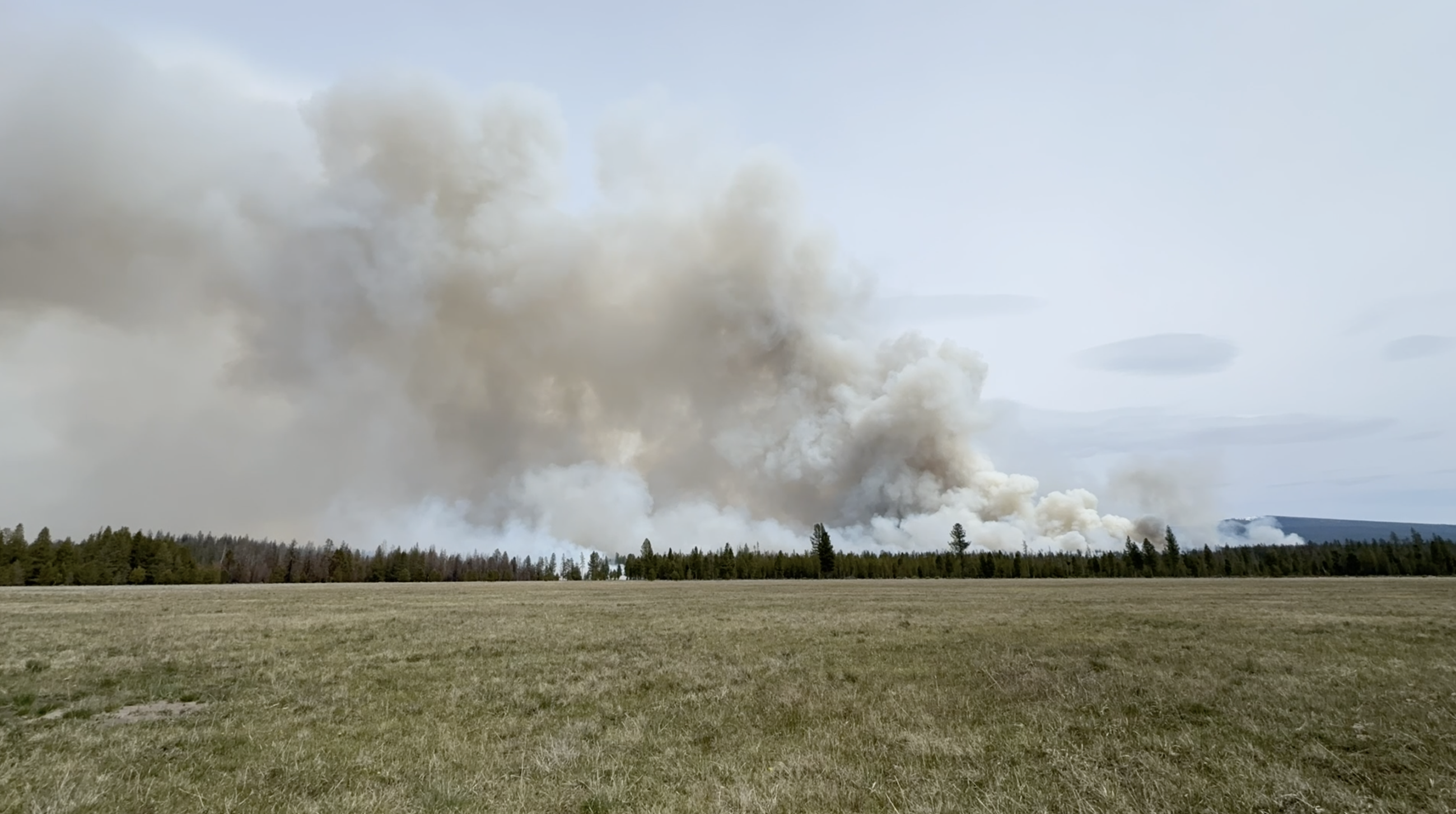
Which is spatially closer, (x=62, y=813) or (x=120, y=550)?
(x=62, y=813)

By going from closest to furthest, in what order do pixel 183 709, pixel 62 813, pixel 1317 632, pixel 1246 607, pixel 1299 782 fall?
pixel 62 813, pixel 1299 782, pixel 183 709, pixel 1317 632, pixel 1246 607

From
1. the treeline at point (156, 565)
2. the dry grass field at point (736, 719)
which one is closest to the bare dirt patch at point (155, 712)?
the dry grass field at point (736, 719)

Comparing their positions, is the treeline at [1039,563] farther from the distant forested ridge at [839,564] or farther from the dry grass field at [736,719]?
the dry grass field at [736,719]

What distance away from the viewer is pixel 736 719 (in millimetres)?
11914

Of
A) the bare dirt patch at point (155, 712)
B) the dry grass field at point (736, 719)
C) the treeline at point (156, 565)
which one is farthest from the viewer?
the treeline at point (156, 565)

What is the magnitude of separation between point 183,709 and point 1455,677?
2874 centimetres

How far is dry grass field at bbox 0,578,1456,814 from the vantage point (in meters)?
8.03

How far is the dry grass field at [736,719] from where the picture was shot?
8.03 metres

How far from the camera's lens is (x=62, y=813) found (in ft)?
24.6

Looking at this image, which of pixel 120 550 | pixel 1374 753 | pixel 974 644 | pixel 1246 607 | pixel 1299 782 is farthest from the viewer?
pixel 120 550

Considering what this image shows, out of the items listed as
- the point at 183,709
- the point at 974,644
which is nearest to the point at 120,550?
the point at 183,709

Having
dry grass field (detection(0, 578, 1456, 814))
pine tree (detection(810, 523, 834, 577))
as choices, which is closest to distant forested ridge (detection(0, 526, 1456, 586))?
pine tree (detection(810, 523, 834, 577))

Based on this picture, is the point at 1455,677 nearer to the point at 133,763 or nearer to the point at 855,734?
the point at 855,734

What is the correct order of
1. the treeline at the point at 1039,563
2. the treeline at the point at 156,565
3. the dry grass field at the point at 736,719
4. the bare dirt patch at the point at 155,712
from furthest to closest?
the treeline at the point at 1039,563 → the treeline at the point at 156,565 → the bare dirt patch at the point at 155,712 → the dry grass field at the point at 736,719
